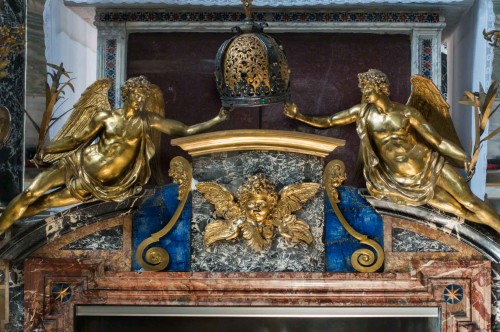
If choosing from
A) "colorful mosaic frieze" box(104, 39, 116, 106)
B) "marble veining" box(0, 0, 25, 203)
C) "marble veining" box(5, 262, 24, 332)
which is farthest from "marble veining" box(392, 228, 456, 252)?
"colorful mosaic frieze" box(104, 39, 116, 106)

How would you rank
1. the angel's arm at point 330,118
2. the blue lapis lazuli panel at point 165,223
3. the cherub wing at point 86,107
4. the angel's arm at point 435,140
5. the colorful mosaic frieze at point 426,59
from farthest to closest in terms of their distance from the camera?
the colorful mosaic frieze at point 426,59 < the cherub wing at point 86,107 < the angel's arm at point 330,118 < the blue lapis lazuli panel at point 165,223 < the angel's arm at point 435,140

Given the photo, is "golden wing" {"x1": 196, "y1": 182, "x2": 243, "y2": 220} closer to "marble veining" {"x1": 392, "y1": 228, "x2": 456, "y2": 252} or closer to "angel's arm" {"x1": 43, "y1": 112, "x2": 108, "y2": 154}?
"angel's arm" {"x1": 43, "y1": 112, "x2": 108, "y2": 154}

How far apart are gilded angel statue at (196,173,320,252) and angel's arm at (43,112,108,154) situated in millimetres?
784

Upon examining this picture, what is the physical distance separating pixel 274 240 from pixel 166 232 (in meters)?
0.71

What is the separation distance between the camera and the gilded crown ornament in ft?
29.1

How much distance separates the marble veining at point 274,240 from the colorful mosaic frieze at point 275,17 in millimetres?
2067

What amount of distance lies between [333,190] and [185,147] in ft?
3.32

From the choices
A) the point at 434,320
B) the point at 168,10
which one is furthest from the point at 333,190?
the point at 168,10

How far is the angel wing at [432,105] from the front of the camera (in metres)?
9.32

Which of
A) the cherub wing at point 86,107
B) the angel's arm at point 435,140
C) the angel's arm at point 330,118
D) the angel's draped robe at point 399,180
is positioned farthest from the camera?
the cherub wing at point 86,107

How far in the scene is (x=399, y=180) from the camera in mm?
8781

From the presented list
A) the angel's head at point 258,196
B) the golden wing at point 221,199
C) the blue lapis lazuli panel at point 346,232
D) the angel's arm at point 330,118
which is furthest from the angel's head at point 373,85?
the golden wing at point 221,199

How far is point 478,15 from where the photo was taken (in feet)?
34.3

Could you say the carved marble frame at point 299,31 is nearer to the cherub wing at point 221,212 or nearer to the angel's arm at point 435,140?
the angel's arm at point 435,140
